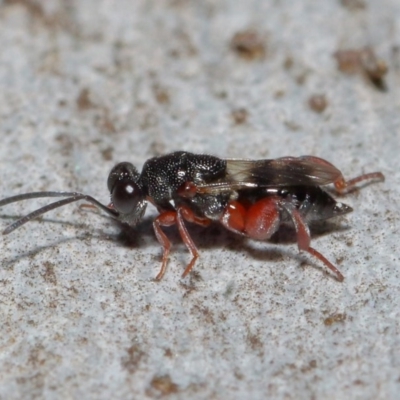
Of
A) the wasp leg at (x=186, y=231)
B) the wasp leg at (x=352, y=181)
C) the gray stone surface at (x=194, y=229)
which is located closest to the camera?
the gray stone surface at (x=194, y=229)

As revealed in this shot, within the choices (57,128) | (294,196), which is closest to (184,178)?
(294,196)

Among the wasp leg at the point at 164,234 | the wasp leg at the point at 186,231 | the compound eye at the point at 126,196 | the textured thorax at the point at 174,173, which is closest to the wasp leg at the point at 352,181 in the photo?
the textured thorax at the point at 174,173

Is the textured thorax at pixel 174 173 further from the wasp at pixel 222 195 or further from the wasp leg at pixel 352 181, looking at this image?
the wasp leg at pixel 352 181

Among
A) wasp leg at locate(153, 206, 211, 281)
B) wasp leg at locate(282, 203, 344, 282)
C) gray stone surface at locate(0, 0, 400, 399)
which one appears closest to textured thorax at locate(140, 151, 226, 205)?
wasp leg at locate(153, 206, 211, 281)

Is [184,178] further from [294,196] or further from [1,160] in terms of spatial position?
[1,160]

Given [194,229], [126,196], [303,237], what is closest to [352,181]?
[303,237]

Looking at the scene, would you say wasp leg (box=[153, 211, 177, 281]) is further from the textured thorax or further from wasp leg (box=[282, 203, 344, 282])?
wasp leg (box=[282, 203, 344, 282])

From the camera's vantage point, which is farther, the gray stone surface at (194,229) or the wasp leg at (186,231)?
the wasp leg at (186,231)

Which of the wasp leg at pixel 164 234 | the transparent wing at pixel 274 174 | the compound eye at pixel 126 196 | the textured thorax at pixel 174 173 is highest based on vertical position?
the transparent wing at pixel 274 174

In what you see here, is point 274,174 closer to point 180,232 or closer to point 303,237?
point 303,237
